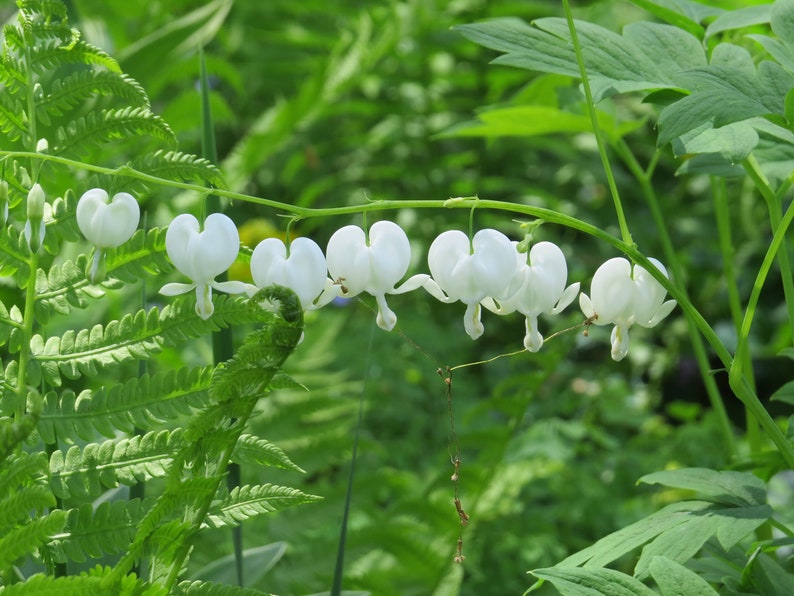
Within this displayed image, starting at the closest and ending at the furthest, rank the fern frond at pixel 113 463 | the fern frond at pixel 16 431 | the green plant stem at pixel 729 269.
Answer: the fern frond at pixel 16 431, the fern frond at pixel 113 463, the green plant stem at pixel 729 269

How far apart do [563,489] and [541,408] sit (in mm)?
285

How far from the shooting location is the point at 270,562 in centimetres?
103

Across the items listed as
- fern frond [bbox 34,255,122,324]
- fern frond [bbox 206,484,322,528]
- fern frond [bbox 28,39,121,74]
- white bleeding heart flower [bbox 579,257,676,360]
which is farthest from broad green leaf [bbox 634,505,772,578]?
fern frond [bbox 28,39,121,74]

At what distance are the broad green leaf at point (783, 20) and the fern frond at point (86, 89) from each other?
0.52 m

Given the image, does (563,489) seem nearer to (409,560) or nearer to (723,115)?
(409,560)

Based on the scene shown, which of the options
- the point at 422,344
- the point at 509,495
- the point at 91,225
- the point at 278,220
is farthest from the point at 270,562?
the point at 278,220

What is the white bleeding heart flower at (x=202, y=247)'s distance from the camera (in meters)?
0.68

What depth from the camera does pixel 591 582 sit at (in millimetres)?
660

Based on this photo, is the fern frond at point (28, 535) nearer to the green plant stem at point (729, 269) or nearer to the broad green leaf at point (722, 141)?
the broad green leaf at point (722, 141)

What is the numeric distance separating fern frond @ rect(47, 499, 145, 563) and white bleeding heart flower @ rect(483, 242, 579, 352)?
330 millimetres

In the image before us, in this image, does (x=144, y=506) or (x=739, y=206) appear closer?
(x=144, y=506)

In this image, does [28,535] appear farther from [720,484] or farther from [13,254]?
[720,484]

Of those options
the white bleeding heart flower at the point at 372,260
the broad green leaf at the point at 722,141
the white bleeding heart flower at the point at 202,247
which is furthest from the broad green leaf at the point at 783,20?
the white bleeding heart flower at the point at 202,247

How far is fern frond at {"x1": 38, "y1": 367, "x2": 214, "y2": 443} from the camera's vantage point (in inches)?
29.9
